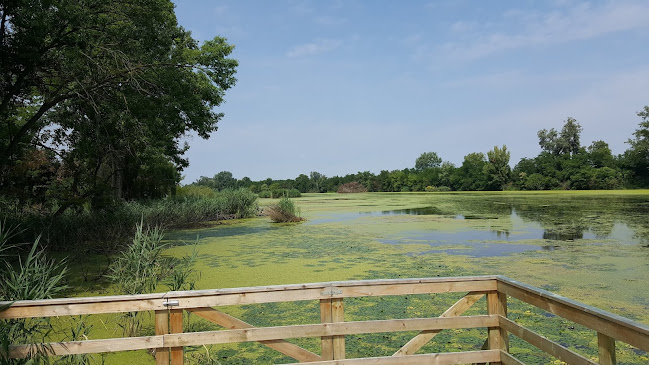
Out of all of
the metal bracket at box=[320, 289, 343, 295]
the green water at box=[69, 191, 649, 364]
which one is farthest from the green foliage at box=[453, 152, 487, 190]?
the metal bracket at box=[320, 289, 343, 295]

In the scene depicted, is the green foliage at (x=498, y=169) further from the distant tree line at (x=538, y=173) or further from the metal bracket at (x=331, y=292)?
the metal bracket at (x=331, y=292)

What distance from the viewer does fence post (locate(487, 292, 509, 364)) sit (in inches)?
100

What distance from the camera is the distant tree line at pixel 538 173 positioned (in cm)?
3622

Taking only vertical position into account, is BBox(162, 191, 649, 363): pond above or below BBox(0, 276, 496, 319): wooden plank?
below

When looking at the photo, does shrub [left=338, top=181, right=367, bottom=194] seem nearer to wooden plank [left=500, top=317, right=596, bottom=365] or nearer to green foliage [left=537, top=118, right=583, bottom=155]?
green foliage [left=537, top=118, right=583, bottom=155]

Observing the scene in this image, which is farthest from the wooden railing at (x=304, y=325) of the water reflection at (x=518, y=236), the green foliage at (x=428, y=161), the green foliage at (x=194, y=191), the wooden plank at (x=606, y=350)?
the green foliage at (x=428, y=161)

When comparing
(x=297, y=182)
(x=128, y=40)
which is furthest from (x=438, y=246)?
(x=297, y=182)

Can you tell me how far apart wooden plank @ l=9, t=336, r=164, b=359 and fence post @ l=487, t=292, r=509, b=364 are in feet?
6.14

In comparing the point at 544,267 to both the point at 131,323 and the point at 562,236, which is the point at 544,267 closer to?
the point at 562,236

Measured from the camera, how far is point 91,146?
833 centimetres

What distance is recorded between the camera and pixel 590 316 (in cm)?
180

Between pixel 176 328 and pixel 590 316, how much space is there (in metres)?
1.98

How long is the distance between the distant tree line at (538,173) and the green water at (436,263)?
55.5 feet

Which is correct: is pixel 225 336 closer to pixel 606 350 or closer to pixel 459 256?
pixel 606 350
